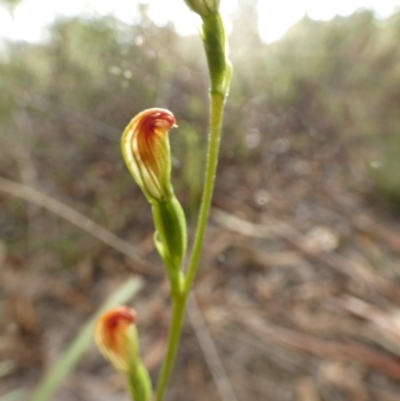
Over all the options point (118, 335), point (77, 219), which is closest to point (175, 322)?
point (118, 335)

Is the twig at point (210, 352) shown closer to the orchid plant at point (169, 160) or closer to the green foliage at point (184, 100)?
the green foliage at point (184, 100)

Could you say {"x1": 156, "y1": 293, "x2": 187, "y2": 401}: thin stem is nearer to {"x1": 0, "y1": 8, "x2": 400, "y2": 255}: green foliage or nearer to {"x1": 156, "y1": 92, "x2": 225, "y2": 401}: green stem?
{"x1": 156, "y1": 92, "x2": 225, "y2": 401}: green stem

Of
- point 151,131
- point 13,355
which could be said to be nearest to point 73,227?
point 13,355

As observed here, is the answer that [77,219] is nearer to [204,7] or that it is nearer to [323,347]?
[323,347]

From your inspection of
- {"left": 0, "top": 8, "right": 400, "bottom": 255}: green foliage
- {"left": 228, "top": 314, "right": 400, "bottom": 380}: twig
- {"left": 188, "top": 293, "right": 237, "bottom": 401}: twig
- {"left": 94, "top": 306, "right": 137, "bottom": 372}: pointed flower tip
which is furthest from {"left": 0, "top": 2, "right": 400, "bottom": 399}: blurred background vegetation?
{"left": 94, "top": 306, "right": 137, "bottom": 372}: pointed flower tip

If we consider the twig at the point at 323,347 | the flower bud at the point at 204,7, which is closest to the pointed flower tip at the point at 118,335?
the flower bud at the point at 204,7
